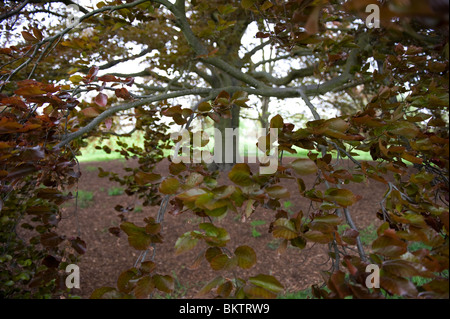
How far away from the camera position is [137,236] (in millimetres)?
792

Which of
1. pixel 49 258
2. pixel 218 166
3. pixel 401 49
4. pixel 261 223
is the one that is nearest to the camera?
pixel 49 258

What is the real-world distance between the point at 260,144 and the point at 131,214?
4.59 metres

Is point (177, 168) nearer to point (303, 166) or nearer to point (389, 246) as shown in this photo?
point (303, 166)

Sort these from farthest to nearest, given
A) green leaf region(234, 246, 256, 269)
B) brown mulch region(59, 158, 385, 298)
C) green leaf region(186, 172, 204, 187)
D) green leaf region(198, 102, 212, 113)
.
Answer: brown mulch region(59, 158, 385, 298) → green leaf region(198, 102, 212, 113) → green leaf region(186, 172, 204, 187) → green leaf region(234, 246, 256, 269)

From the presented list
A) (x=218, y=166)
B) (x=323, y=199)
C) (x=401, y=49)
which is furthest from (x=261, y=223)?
(x=323, y=199)

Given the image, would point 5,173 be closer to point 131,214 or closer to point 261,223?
point 261,223

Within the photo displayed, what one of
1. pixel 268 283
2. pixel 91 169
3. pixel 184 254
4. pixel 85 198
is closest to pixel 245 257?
pixel 268 283

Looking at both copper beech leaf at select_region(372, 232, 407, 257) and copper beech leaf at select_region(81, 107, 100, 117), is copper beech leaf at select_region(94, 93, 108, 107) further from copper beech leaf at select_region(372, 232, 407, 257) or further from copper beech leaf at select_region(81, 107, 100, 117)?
copper beech leaf at select_region(372, 232, 407, 257)

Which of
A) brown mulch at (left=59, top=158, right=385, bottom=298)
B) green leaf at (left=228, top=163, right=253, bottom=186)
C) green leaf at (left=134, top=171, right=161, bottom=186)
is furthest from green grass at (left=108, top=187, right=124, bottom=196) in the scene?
green leaf at (left=228, top=163, right=253, bottom=186)

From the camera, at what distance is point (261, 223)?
14.5 ft

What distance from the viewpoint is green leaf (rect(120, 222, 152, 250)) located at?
2.53 feet

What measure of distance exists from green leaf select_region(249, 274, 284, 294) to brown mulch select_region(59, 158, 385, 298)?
6.55 feet

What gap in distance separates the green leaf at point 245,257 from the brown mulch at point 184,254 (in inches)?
78.3

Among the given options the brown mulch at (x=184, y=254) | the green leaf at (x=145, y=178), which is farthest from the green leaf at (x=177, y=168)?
the brown mulch at (x=184, y=254)
